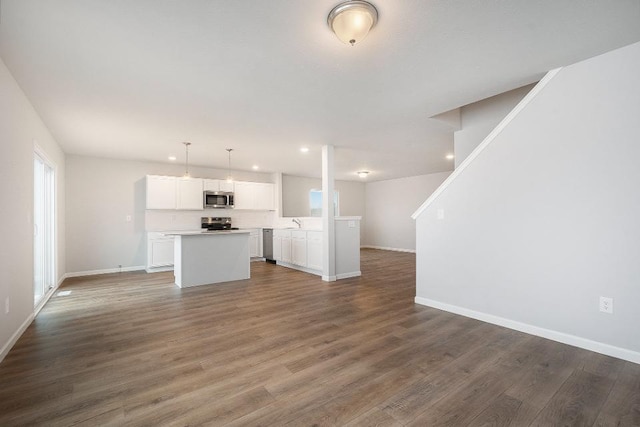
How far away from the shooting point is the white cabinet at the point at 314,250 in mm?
5669

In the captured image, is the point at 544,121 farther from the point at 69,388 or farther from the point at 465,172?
the point at 69,388

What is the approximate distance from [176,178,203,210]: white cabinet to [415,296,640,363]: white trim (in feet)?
17.9

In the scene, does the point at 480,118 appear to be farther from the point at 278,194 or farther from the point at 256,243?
the point at 256,243

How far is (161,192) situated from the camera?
636 centimetres

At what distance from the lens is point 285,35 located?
6.90 ft

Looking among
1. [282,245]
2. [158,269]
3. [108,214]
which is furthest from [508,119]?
[108,214]

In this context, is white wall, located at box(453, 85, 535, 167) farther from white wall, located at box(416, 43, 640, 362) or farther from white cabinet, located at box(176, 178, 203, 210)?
white cabinet, located at box(176, 178, 203, 210)

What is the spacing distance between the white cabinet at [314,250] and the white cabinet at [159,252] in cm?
303

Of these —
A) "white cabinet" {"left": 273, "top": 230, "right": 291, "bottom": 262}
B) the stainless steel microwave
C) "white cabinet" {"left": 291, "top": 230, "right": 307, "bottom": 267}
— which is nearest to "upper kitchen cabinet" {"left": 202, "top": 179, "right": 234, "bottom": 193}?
the stainless steel microwave

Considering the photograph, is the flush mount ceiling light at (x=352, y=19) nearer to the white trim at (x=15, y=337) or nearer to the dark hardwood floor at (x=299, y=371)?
the dark hardwood floor at (x=299, y=371)

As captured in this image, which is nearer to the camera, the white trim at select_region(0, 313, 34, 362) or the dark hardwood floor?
the dark hardwood floor

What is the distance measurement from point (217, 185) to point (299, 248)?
2.68m

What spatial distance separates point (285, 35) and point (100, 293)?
459 centimetres

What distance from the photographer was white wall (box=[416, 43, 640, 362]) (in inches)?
90.3
